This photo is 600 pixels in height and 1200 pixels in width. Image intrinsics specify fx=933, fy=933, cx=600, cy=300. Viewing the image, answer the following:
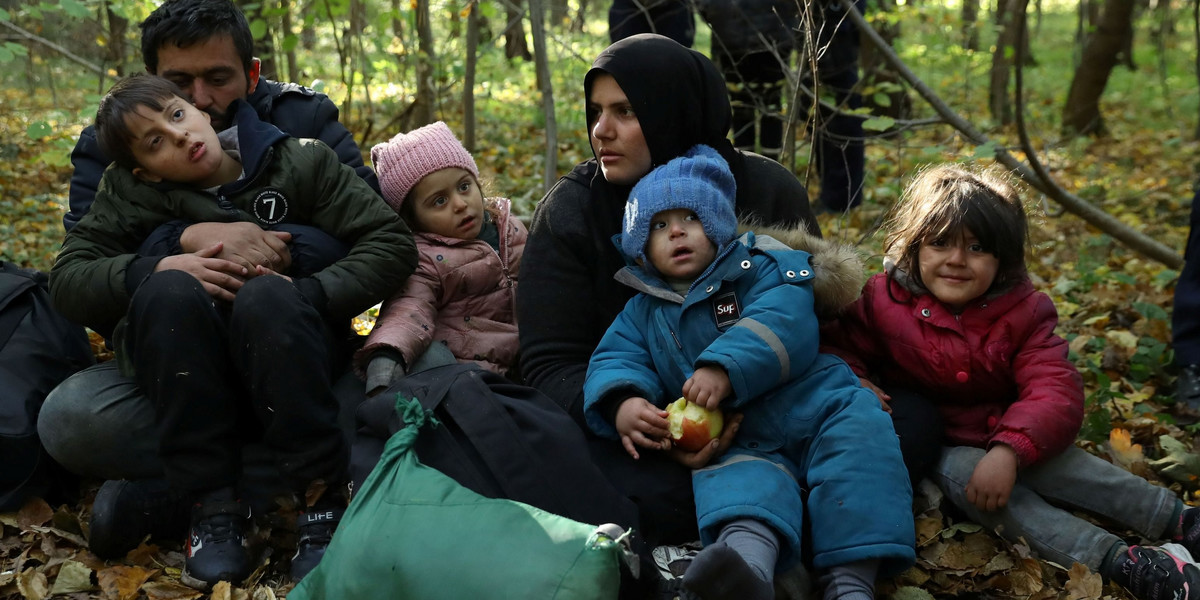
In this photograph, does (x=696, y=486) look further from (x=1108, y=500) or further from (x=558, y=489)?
(x=1108, y=500)

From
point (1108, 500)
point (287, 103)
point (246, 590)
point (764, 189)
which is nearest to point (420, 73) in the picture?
point (287, 103)

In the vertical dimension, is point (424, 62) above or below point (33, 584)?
above

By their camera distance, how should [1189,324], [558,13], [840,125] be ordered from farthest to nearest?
[558,13], [840,125], [1189,324]

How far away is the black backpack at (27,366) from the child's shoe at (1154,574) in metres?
3.23

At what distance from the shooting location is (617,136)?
9.68 ft

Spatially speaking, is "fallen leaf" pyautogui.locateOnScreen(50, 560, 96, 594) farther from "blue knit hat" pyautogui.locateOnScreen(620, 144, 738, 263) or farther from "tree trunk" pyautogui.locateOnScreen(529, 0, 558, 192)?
"tree trunk" pyautogui.locateOnScreen(529, 0, 558, 192)

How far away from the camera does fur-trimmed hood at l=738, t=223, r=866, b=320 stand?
2727 millimetres

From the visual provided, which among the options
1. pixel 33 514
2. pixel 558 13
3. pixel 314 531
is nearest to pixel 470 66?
pixel 33 514

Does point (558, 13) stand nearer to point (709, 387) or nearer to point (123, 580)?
point (709, 387)

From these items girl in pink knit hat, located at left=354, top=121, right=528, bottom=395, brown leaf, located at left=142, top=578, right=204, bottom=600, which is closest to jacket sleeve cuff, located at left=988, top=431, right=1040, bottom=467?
girl in pink knit hat, located at left=354, top=121, right=528, bottom=395

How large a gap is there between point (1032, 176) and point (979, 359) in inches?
75.0

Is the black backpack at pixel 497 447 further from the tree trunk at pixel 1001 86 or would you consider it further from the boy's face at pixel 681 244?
the tree trunk at pixel 1001 86

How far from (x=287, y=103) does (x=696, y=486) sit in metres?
2.09

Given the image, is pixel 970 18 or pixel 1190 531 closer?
pixel 1190 531
